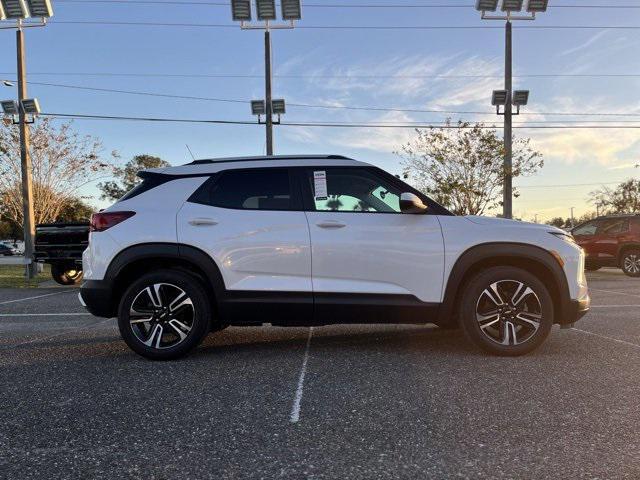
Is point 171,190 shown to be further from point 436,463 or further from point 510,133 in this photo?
point 510,133

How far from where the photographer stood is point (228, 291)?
15.1 ft

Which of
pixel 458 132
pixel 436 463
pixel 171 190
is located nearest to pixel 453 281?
pixel 436 463

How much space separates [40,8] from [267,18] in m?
8.01

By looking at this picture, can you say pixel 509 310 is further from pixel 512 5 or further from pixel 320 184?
pixel 512 5

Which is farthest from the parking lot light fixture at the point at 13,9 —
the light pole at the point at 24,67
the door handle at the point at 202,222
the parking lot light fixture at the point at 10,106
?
the door handle at the point at 202,222

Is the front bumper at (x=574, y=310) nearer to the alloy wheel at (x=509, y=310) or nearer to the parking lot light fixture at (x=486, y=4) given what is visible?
the alloy wheel at (x=509, y=310)

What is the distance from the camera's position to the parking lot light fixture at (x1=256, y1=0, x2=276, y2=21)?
1903 cm

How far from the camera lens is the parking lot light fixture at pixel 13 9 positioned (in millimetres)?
17500

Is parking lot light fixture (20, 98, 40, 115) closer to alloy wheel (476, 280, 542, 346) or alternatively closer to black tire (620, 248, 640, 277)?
alloy wheel (476, 280, 542, 346)

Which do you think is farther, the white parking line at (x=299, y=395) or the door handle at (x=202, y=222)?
the door handle at (x=202, y=222)

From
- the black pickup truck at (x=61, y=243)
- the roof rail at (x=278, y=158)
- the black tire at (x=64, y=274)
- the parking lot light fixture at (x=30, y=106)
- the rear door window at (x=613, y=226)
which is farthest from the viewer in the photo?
the parking lot light fixture at (x=30, y=106)

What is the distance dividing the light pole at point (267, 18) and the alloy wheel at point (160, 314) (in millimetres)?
15347

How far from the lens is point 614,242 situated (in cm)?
1430

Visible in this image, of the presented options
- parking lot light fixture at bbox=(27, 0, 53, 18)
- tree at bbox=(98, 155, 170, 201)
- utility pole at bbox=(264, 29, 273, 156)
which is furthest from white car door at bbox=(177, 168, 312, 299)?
tree at bbox=(98, 155, 170, 201)
